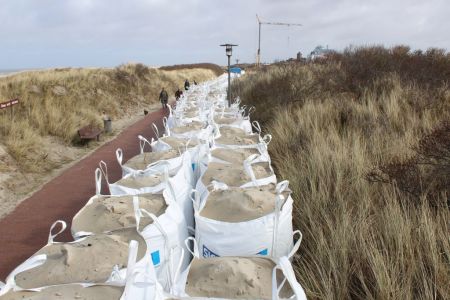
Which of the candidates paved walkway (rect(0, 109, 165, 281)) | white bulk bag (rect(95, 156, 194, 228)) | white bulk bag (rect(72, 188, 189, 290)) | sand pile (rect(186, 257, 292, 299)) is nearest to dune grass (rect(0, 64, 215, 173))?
paved walkway (rect(0, 109, 165, 281))

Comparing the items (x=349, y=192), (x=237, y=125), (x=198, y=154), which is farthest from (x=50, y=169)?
(x=349, y=192)

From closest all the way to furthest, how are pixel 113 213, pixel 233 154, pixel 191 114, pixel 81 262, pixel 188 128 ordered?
1. pixel 81 262
2. pixel 113 213
3. pixel 233 154
4. pixel 188 128
5. pixel 191 114

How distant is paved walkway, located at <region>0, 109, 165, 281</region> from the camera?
416 centimetres

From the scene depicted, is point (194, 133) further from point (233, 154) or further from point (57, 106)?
point (57, 106)

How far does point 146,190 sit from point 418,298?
219 cm

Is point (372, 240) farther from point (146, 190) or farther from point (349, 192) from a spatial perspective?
point (146, 190)

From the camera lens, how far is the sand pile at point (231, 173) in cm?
346

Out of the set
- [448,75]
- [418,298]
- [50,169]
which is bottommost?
[50,169]

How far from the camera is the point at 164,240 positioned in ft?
8.41

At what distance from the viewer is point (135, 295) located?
1651mm

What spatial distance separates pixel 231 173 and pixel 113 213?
119 centimetres

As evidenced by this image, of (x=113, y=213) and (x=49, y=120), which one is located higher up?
(x=113, y=213)

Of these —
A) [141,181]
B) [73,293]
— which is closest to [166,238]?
[73,293]

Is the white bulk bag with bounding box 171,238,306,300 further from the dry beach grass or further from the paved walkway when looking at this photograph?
the dry beach grass
